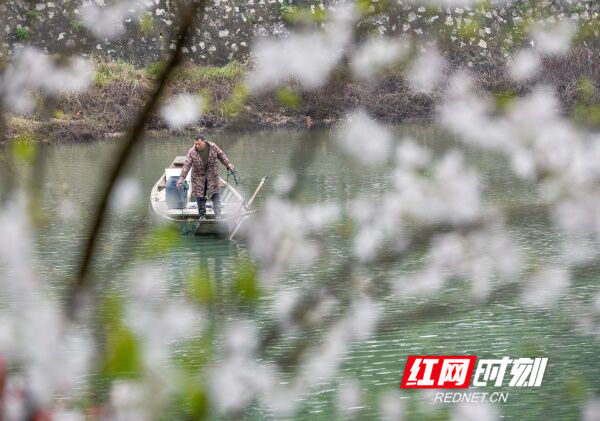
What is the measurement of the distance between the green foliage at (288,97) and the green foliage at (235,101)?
8cm

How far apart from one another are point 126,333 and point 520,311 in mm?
10355

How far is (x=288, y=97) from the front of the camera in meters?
2.97

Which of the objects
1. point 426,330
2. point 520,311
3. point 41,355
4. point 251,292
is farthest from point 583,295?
point 251,292

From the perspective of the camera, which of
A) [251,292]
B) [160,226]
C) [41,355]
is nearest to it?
[251,292]

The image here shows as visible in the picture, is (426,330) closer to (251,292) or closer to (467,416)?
(467,416)

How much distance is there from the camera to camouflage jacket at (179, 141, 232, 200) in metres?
16.4

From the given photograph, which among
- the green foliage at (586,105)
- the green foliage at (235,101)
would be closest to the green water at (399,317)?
the green foliage at (235,101)

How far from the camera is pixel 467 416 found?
368 inches

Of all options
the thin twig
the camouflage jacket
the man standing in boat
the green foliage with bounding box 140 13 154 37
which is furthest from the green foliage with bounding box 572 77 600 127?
the camouflage jacket

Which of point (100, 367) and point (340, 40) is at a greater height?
point (340, 40)

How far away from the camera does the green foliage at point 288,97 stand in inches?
116

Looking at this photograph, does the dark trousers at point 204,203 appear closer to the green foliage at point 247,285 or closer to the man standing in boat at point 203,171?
the man standing in boat at point 203,171

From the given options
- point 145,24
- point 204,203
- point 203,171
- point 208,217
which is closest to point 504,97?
point 145,24

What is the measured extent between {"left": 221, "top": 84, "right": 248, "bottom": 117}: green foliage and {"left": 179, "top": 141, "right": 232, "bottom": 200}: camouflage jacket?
13.5 m
